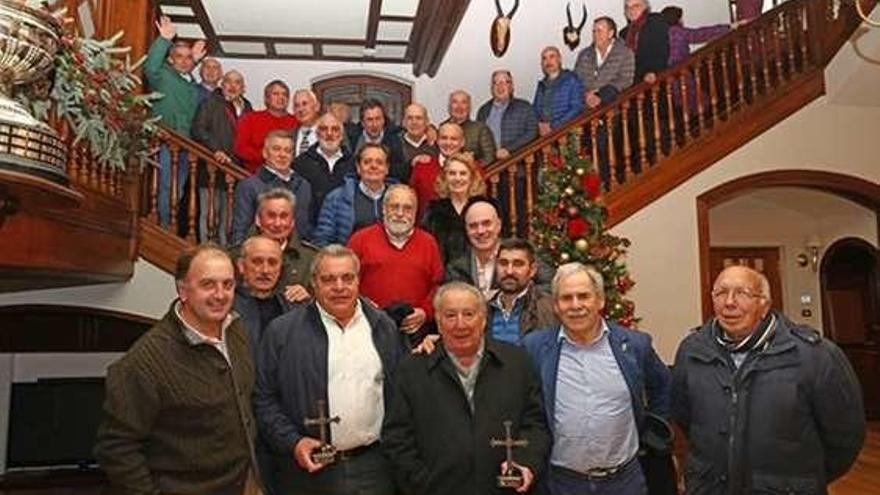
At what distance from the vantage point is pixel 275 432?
2492mm

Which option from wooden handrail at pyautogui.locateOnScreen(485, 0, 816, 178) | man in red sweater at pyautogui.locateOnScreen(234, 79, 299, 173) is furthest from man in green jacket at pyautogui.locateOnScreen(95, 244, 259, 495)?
wooden handrail at pyautogui.locateOnScreen(485, 0, 816, 178)

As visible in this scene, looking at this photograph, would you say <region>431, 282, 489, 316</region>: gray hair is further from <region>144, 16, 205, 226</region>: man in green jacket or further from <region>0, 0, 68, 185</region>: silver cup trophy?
<region>144, 16, 205, 226</region>: man in green jacket

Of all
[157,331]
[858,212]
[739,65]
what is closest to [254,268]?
[157,331]

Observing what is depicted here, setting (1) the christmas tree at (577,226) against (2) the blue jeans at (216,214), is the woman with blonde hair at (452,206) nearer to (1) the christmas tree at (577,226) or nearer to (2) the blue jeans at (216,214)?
(1) the christmas tree at (577,226)

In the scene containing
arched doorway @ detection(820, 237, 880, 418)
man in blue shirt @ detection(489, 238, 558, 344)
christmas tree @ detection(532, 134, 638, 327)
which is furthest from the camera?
arched doorway @ detection(820, 237, 880, 418)

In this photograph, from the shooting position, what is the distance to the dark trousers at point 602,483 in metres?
2.49

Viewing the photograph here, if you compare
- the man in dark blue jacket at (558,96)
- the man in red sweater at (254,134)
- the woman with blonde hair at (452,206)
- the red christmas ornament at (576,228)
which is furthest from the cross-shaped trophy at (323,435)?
the man in dark blue jacket at (558,96)

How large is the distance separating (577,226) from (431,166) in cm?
106

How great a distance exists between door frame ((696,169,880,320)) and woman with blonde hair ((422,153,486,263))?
301 cm

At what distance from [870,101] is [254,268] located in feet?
18.5

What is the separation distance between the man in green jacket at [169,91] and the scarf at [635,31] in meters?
3.42

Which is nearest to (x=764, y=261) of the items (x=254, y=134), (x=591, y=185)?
(x=591, y=185)

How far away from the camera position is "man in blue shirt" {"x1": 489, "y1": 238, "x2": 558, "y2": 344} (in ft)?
9.93

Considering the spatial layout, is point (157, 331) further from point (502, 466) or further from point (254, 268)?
point (502, 466)
